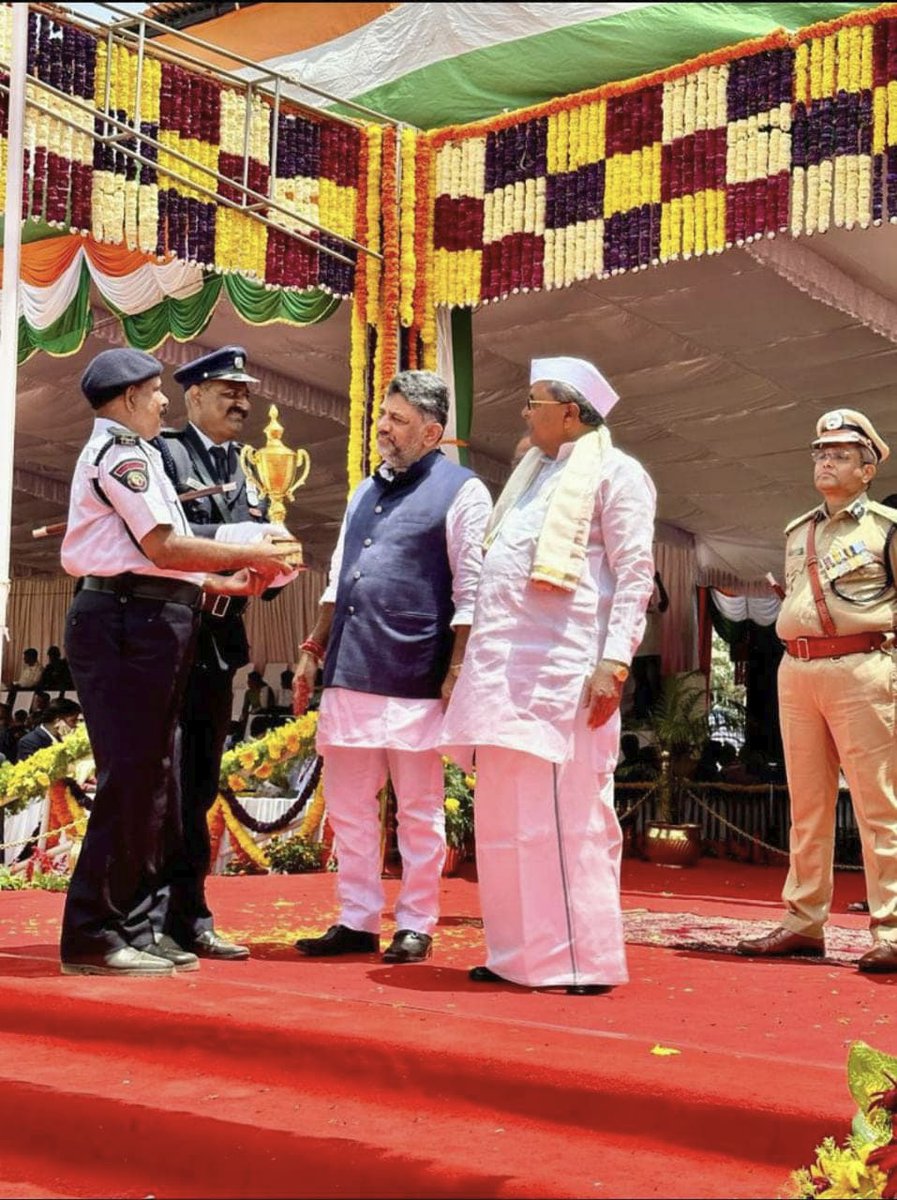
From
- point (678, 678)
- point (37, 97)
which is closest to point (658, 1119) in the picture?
point (37, 97)

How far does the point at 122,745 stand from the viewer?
3492 millimetres

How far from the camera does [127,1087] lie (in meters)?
2.72

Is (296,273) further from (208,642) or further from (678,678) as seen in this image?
(678,678)

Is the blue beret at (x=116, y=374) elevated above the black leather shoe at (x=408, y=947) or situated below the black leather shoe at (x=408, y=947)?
above

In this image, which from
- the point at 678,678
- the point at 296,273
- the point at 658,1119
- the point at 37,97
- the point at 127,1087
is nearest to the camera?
the point at 658,1119

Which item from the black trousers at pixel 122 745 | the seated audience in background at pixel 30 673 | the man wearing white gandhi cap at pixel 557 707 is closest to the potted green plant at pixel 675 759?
the man wearing white gandhi cap at pixel 557 707

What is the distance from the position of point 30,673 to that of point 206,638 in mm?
14632

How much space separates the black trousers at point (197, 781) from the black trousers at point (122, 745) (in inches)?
14.9

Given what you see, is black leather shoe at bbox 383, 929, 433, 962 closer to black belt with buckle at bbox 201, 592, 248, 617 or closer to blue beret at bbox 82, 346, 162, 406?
black belt with buckle at bbox 201, 592, 248, 617

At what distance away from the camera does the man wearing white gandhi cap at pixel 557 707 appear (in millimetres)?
3525

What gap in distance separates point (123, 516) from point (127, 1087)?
1365 mm

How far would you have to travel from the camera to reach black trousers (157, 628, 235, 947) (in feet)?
12.9

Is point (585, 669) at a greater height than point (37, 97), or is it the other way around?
point (37, 97)

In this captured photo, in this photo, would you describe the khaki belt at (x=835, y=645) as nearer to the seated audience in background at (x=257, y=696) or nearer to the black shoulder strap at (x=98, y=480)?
the black shoulder strap at (x=98, y=480)
